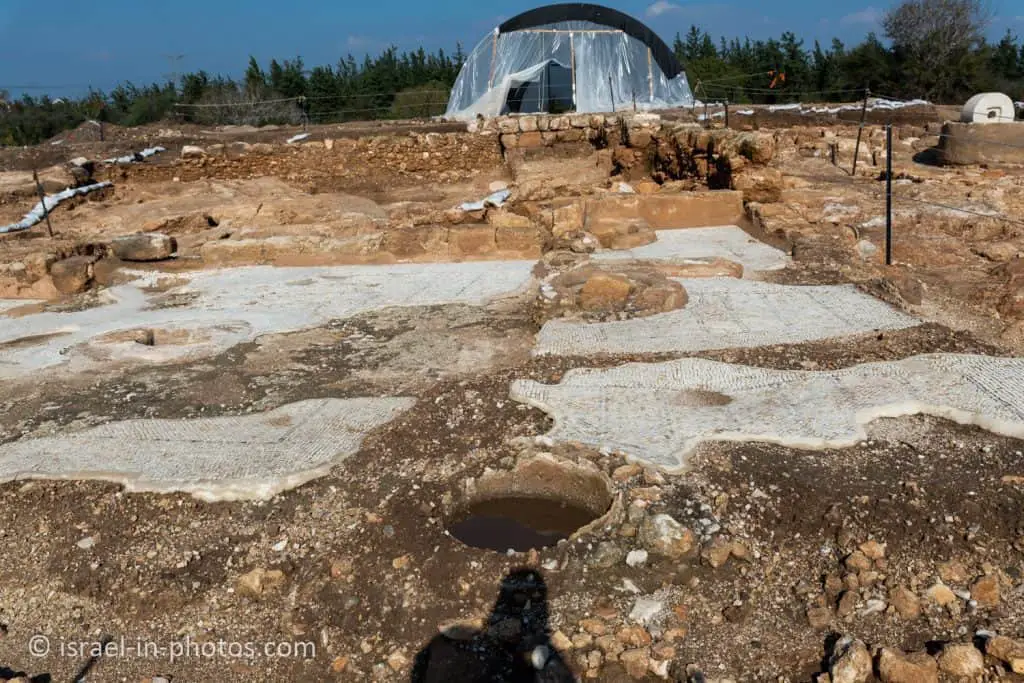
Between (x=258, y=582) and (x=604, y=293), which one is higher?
(x=604, y=293)

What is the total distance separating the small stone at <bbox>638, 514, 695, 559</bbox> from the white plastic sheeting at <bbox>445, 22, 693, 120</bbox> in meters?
17.6

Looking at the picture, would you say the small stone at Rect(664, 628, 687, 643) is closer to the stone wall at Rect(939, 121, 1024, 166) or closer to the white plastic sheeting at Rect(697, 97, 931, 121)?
the stone wall at Rect(939, 121, 1024, 166)

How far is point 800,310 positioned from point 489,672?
4.21m

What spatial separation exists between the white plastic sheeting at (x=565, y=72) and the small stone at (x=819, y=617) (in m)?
18.0

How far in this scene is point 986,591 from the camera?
9.23 ft

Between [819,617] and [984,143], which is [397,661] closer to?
[819,617]

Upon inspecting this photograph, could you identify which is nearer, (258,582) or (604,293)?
(258,582)

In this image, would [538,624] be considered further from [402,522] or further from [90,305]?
[90,305]

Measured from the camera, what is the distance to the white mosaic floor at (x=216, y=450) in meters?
3.85

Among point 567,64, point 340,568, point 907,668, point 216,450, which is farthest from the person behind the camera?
point 567,64

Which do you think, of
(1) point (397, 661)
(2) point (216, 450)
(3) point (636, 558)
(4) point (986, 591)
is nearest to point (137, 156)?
(2) point (216, 450)

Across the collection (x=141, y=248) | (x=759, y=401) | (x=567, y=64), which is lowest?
(x=759, y=401)

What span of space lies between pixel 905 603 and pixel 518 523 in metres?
1.65

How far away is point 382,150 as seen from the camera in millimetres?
14703
